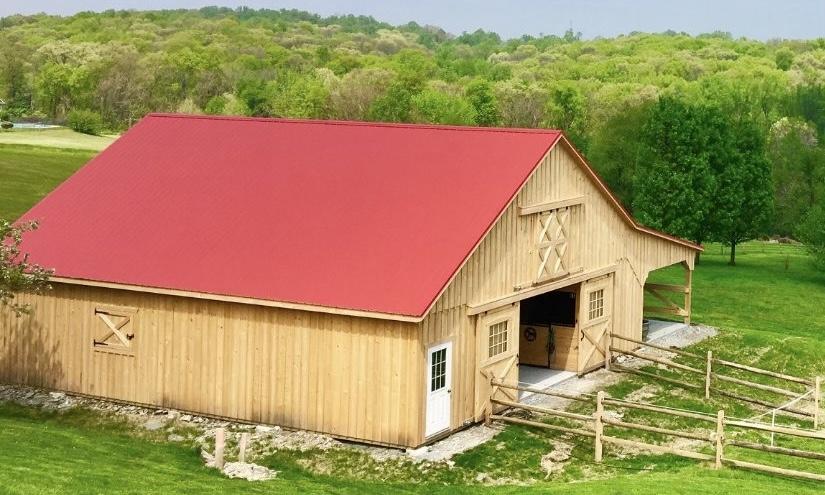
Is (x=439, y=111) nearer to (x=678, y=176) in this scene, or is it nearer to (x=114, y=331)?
(x=678, y=176)

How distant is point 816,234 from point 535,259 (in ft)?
112

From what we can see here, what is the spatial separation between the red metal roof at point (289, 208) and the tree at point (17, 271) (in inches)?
28.3

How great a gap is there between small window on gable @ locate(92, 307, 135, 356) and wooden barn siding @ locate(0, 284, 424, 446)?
0.13 meters

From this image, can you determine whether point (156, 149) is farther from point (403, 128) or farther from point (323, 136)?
point (403, 128)

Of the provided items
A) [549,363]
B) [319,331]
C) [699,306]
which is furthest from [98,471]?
[699,306]

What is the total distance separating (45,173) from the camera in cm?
6875

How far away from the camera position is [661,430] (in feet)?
76.3

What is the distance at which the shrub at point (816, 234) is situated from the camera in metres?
58.1

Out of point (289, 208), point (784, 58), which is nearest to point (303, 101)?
point (784, 58)

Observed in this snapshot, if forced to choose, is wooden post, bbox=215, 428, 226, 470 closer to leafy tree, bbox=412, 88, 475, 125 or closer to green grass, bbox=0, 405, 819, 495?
green grass, bbox=0, 405, 819, 495

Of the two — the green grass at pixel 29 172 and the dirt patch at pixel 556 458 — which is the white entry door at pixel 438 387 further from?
the green grass at pixel 29 172

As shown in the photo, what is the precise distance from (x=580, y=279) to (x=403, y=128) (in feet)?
18.3

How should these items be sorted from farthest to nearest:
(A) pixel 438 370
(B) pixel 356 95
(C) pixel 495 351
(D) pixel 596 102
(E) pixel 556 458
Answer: (D) pixel 596 102 → (B) pixel 356 95 → (C) pixel 495 351 → (A) pixel 438 370 → (E) pixel 556 458

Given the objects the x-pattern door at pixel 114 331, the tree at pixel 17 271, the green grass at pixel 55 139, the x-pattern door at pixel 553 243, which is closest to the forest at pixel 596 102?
the green grass at pixel 55 139
